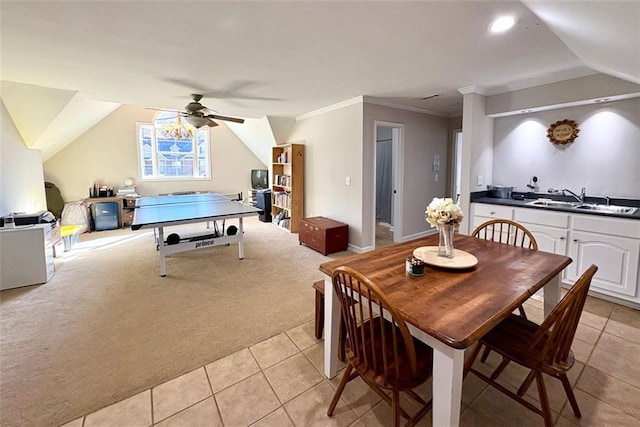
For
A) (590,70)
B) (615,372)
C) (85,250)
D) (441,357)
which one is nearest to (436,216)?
(441,357)

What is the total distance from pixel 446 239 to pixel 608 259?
6.86 feet

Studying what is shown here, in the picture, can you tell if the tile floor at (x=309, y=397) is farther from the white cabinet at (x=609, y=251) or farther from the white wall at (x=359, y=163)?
the white wall at (x=359, y=163)

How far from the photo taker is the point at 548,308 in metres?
1.95

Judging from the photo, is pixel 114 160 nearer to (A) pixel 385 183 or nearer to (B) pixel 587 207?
(A) pixel 385 183

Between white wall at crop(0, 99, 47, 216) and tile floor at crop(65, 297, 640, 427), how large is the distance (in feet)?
12.4

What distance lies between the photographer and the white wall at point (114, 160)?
576 cm

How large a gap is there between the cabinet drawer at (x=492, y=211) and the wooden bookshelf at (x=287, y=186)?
10.1 ft

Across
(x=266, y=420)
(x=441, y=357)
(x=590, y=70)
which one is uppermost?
(x=590, y=70)

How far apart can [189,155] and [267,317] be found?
229 inches

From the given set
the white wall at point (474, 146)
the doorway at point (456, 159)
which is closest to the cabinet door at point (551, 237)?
the white wall at point (474, 146)

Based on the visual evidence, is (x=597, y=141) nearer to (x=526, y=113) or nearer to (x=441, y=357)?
(x=526, y=113)

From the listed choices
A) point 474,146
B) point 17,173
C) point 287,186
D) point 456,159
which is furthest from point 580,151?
point 17,173

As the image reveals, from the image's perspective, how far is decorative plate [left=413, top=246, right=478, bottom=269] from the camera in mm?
1614

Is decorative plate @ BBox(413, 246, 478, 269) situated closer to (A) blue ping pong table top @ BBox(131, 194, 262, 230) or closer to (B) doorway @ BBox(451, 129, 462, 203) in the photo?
(A) blue ping pong table top @ BBox(131, 194, 262, 230)
